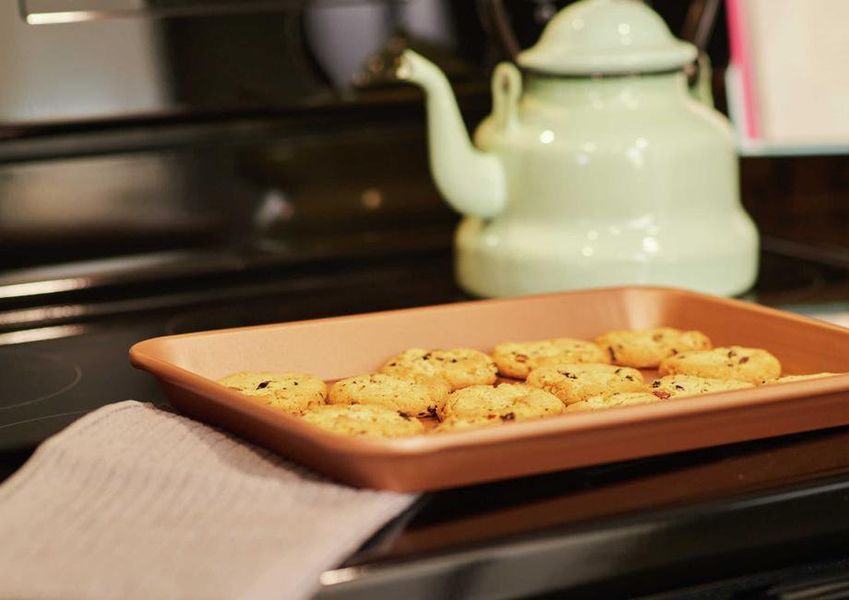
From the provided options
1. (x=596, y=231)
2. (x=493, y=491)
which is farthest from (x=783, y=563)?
(x=596, y=231)

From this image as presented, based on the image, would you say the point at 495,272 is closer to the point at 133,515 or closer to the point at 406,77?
the point at 406,77

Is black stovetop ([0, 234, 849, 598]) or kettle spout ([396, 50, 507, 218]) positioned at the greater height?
kettle spout ([396, 50, 507, 218])

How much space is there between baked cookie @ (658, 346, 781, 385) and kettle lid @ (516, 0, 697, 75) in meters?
0.34

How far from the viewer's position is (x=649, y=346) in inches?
37.2

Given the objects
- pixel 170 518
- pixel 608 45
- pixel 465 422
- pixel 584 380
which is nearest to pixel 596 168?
pixel 608 45

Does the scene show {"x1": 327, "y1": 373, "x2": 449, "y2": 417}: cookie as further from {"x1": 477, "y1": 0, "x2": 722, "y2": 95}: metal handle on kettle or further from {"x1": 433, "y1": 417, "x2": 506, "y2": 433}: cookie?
{"x1": 477, "y1": 0, "x2": 722, "y2": 95}: metal handle on kettle

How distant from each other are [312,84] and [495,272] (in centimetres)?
30

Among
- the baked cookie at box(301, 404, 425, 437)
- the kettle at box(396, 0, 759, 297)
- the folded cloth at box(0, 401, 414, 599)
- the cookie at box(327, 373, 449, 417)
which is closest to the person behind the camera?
the folded cloth at box(0, 401, 414, 599)

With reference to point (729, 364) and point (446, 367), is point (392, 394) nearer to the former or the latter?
point (446, 367)

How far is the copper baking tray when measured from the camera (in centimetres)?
65

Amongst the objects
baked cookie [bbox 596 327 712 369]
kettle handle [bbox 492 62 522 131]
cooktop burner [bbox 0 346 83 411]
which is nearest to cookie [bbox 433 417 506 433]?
baked cookie [bbox 596 327 712 369]

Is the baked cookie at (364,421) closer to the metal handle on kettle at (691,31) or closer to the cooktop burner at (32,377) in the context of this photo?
the cooktop burner at (32,377)

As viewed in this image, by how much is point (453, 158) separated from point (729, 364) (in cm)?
37

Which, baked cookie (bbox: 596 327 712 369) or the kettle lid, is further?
the kettle lid
